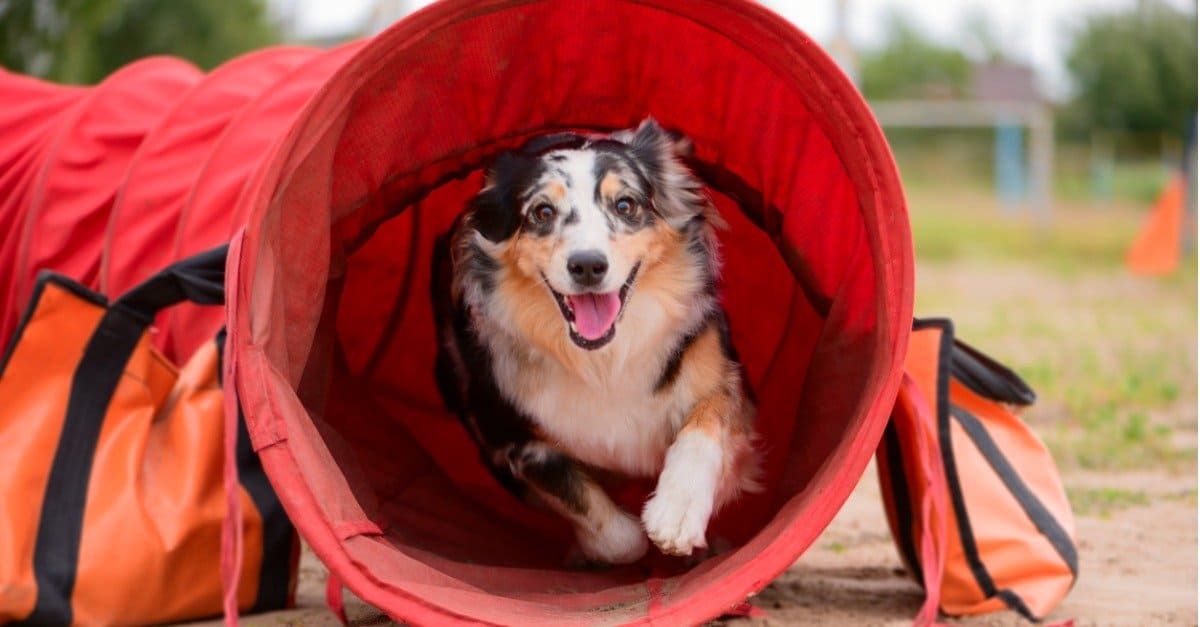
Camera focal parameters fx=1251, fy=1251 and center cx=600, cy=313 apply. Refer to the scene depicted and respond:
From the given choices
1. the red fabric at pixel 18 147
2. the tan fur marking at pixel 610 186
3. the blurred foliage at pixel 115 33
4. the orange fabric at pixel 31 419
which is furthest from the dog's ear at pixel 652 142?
the blurred foliage at pixel 115 33

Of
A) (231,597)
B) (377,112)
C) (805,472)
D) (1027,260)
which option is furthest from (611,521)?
(1027,260)

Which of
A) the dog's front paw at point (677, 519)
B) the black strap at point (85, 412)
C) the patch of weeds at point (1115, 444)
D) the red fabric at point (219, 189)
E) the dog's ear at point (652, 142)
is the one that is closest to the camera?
the dog's front paw at point (677, 519)

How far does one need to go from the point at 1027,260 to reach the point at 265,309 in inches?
659

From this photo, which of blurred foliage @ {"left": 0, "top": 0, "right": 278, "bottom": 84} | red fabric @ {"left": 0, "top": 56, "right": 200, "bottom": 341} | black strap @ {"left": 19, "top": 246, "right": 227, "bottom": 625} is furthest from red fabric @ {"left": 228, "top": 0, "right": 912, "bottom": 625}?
blurred foliage @ {"left": 0, "top": 0, "right": 278, "bottom": 84}

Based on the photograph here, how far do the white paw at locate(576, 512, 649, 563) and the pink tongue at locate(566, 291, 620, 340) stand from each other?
602mm

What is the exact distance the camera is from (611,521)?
12.4 feet

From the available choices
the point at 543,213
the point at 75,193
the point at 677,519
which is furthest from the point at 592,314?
the point at 75,193

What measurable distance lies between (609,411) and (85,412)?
153cm

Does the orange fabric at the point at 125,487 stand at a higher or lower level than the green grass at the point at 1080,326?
higher

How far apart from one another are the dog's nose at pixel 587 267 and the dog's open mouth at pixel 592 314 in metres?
0.10

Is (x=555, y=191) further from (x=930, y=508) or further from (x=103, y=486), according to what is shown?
(x=103, y=486)

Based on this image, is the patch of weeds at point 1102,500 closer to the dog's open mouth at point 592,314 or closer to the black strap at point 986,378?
the black strap at point 986,378

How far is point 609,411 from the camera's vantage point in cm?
379

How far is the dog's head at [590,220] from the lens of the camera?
354 centimetres
